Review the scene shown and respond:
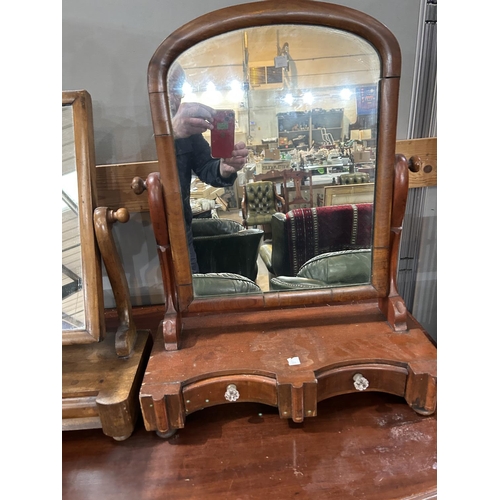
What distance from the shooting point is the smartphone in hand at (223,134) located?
67 cm

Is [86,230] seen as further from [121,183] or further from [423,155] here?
[423,155]

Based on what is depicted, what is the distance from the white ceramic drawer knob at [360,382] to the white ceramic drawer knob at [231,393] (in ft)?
0.73

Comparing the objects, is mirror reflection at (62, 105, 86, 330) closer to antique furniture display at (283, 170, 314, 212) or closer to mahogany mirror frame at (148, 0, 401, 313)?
mahogany mirror frame at (148, 0, 401, 313)

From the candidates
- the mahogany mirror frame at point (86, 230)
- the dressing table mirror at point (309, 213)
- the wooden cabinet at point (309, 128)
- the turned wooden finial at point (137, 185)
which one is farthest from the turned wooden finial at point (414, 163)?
the mahogany mirror frame at point (86, 230)

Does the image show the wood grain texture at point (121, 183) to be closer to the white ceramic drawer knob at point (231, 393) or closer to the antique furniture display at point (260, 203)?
the antique furniture display at point (260, 203)

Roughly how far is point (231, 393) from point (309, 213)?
37 cm

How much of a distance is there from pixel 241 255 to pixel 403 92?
58 centimetres

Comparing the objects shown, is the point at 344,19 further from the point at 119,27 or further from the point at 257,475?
the point at 257,475

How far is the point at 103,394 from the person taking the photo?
0.68 m

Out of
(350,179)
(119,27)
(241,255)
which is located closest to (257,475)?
(241,255)

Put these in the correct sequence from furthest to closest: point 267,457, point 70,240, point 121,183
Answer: point 121,183, point 70,240, point 267,457

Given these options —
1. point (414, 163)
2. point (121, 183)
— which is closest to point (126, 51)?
point (121, 183)

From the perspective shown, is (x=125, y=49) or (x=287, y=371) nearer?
(x=287, y=371)
